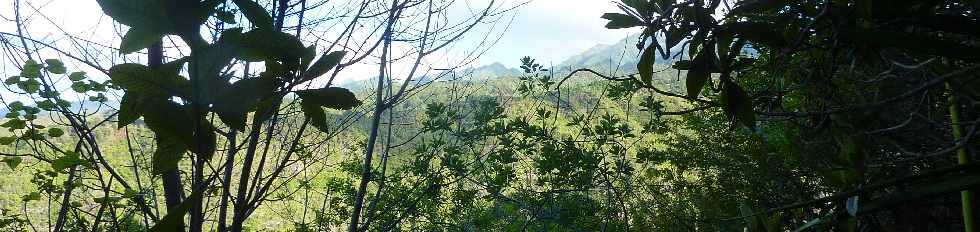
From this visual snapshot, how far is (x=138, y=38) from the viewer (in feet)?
1.21

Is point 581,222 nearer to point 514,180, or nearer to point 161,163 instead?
point 514,180

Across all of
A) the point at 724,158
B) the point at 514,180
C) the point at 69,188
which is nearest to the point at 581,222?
the point at 514,180

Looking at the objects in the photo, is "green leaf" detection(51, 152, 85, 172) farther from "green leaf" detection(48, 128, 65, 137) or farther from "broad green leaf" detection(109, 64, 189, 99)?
"broad green leaf" detection(109, 64, 189, 99)

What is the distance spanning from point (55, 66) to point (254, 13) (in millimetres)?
1970

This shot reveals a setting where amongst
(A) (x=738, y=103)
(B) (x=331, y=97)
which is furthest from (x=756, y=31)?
(B) (x=331, y=97)

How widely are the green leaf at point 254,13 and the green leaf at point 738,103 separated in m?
0.52

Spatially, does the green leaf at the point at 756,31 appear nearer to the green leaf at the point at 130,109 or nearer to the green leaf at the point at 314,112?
the green leaf at the point at 314,112

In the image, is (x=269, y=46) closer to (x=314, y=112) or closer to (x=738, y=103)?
(x=314, y=112)

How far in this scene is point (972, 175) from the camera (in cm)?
38

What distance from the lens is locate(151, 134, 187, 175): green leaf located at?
0.43 metres

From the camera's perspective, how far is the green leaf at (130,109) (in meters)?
0.42

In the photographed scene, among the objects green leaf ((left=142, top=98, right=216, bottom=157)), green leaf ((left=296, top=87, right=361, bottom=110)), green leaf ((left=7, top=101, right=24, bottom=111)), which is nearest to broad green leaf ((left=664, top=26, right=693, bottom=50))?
green leaf ((left=296, top=87, right=361, bottom=110))

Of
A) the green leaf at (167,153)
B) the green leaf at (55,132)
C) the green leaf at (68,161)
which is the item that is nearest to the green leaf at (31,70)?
the green leaf at (55,132)

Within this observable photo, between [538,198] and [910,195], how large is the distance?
15.4ft
